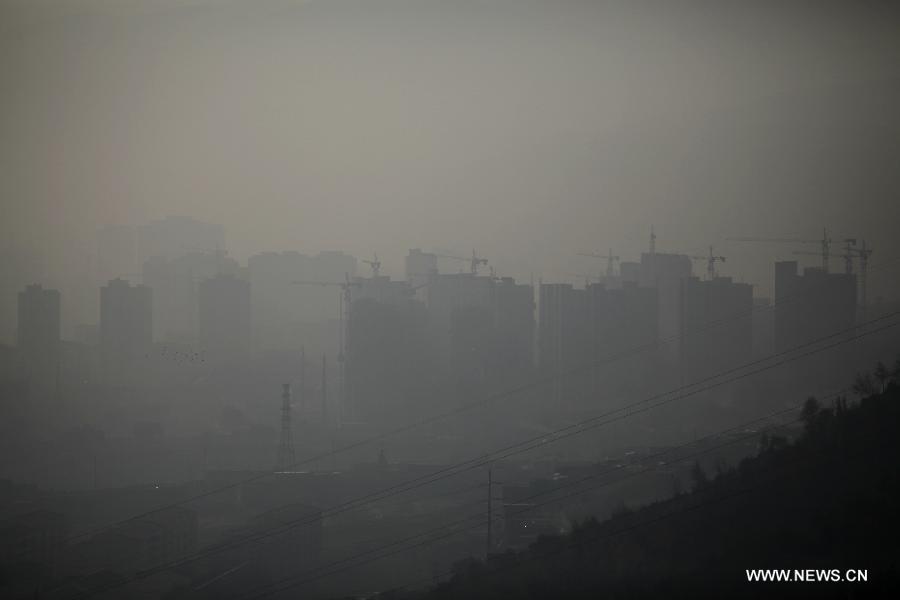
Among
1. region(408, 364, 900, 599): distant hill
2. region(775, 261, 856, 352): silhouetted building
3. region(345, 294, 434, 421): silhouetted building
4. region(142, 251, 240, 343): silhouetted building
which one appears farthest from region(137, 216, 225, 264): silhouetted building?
region(408, 364, 900, 599): distant hill

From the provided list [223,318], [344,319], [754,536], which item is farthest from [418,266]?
[754,536]

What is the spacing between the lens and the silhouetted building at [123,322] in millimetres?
17781

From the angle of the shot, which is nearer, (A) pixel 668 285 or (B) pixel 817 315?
(B) pixel 817 315

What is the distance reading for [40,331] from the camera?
16.3m

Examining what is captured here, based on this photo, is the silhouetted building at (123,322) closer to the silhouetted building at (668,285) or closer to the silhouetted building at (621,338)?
the silhouetted building at (621,338)

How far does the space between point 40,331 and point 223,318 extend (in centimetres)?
394

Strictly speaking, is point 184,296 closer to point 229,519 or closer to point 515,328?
point 515,328

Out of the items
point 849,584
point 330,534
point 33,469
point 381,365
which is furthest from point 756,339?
point 849,584

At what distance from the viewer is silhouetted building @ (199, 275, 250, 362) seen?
63.2 ft

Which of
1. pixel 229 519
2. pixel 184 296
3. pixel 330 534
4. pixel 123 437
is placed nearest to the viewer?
pixel 330 534

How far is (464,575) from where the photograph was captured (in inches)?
214

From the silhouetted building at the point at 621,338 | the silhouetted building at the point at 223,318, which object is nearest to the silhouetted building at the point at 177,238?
the silhouetted building at the point at 223,318

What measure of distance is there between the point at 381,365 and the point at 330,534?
30.4 ft

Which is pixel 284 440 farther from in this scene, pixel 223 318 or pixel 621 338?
pixel 223 318
